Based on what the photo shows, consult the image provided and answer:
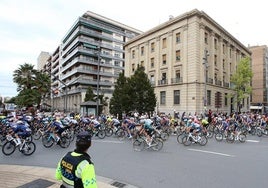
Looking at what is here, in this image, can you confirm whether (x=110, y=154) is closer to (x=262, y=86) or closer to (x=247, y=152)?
(x=247, y=152)

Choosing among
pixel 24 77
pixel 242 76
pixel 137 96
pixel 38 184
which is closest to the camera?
pixel 38 184

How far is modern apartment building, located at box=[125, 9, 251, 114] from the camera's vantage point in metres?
35.1

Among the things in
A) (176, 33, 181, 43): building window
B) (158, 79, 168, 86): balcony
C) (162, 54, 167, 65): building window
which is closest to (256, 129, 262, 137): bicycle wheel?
(158, 79, 168, 86): balcony

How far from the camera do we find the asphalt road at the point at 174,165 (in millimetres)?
6641

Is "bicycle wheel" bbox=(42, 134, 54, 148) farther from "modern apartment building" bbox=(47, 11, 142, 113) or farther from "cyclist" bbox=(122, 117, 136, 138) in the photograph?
"modern apartment building" bbox=(47, 11, 142, 113)

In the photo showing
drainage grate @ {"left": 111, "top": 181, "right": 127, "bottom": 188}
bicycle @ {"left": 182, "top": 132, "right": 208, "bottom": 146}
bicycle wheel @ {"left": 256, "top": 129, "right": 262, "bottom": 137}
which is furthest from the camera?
bicycle wheel @ {"left": 256, "top": 129, "right": 262, "bottom": 137}

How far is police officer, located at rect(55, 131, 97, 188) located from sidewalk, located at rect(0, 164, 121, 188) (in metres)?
3.61

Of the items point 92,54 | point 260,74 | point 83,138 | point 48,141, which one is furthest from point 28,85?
point 260,74

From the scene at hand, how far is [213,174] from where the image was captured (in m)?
7.29

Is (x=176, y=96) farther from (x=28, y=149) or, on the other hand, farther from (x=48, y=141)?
(x=28, y=149)

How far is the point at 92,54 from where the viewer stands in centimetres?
6084

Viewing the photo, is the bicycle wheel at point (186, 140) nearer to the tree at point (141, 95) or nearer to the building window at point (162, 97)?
the tree at point (141, 95)

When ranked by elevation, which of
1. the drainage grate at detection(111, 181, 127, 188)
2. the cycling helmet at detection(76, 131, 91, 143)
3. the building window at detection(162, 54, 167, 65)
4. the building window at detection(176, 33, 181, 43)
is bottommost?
the drainage grate at detection(111, 181, 127, 188)

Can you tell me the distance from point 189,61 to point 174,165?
96.9 feet
